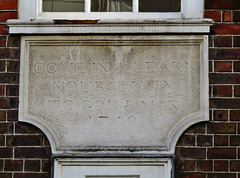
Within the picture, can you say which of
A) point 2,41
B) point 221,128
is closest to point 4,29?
point 2,41

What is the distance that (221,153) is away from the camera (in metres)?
4.13

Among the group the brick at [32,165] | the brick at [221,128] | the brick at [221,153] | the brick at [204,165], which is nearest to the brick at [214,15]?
the brick at [221,128]

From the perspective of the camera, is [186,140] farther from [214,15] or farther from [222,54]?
[214,15]

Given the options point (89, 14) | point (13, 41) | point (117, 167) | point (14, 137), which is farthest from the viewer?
point (89, 14)

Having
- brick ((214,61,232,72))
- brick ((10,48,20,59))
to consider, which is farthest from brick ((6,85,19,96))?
brick ((214,61,232,72))

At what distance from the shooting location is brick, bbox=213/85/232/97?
418cm

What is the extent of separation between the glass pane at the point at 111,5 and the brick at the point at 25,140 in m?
1.25

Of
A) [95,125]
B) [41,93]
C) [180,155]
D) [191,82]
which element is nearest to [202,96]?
[191,82]

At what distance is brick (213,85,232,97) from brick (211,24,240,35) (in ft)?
1.54

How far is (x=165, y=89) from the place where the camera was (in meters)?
4.19

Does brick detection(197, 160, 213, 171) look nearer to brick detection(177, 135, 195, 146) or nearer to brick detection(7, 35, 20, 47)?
brick detection(177, 135, 195, 146)

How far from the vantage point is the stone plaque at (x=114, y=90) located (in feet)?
13.6

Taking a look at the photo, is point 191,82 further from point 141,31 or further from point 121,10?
point 121,10

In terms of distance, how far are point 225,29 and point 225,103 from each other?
2.10ft
